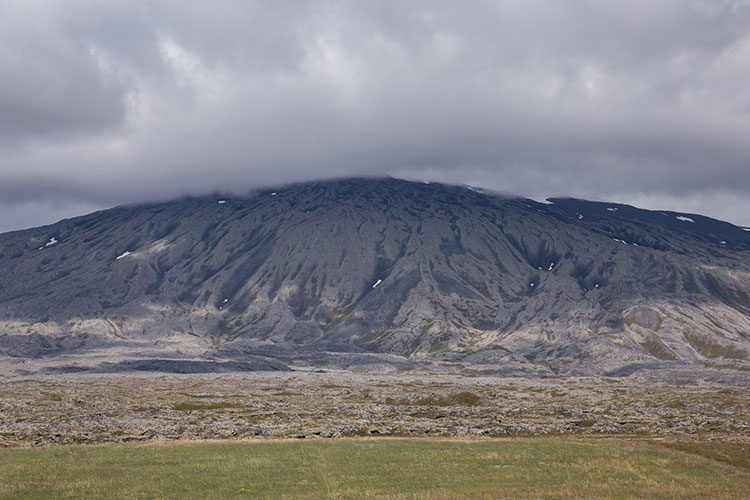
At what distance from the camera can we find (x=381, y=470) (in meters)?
44.9

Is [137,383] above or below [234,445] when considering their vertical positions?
below

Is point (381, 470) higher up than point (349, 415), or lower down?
higher up

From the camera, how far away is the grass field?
3838 cm

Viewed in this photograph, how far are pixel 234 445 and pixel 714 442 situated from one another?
39.4 meters

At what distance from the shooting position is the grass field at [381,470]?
3838 centimetres

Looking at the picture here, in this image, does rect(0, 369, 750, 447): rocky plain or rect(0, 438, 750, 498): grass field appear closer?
rect(0, 438, 750, 498): grass field

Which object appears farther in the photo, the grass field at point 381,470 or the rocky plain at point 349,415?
the rocky plain at point 349,415

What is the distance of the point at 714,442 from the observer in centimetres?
5722

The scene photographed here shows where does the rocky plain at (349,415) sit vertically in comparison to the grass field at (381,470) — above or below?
below

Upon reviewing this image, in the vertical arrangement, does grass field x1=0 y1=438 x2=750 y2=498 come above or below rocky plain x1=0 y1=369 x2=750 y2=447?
above

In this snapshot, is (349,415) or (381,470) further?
(349,415)

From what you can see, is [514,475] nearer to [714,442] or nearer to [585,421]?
[714,442]

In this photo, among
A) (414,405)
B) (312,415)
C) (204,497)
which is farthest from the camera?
(414,405)

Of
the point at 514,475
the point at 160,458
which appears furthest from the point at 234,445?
the point at 514,475
